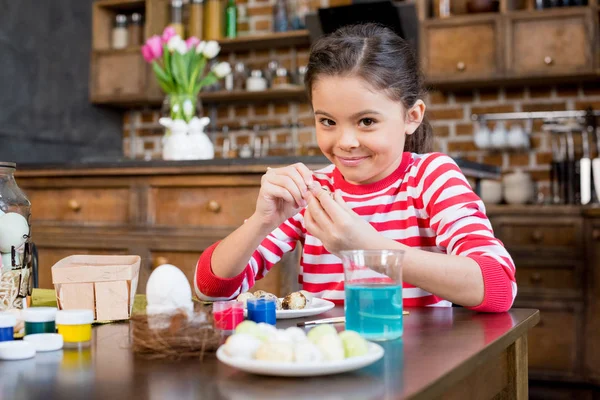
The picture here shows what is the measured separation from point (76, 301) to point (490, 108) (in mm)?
3121

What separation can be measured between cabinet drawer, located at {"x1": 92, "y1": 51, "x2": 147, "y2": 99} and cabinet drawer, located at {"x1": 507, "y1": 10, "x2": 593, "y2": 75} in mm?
2034

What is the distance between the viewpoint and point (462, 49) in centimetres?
359

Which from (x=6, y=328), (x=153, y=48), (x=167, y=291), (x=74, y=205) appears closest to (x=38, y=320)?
(x=6, y=328)

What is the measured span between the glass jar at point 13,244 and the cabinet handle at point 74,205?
5.41 ft

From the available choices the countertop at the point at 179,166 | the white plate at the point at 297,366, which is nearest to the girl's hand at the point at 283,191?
the white plate at the point at 297,366

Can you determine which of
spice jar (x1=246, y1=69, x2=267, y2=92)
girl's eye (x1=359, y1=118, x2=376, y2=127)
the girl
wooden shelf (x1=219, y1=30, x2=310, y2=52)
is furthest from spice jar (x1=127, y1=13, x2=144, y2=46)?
girl's eye (x1=359, y1=118, x2=376, y2=127)

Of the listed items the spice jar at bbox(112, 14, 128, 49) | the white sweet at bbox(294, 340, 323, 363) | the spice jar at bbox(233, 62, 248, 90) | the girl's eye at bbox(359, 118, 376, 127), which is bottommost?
the white sweet at bbox(294, 340, 323, 363)

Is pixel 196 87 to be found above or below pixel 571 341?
above

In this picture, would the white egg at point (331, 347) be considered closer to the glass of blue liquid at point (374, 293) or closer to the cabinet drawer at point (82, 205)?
the glass of blue liquid at point (374, 293)

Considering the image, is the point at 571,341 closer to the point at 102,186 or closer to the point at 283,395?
the point at 102,186

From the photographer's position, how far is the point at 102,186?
2723mm

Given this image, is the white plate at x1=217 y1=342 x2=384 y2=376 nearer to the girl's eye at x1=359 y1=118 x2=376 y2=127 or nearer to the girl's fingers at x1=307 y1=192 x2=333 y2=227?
the girl's fingers at x1=307 y1=192 x2=333 y2=227

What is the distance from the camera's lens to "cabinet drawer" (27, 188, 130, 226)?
106 inches

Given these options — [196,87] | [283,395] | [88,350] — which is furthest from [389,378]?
[196,87]
